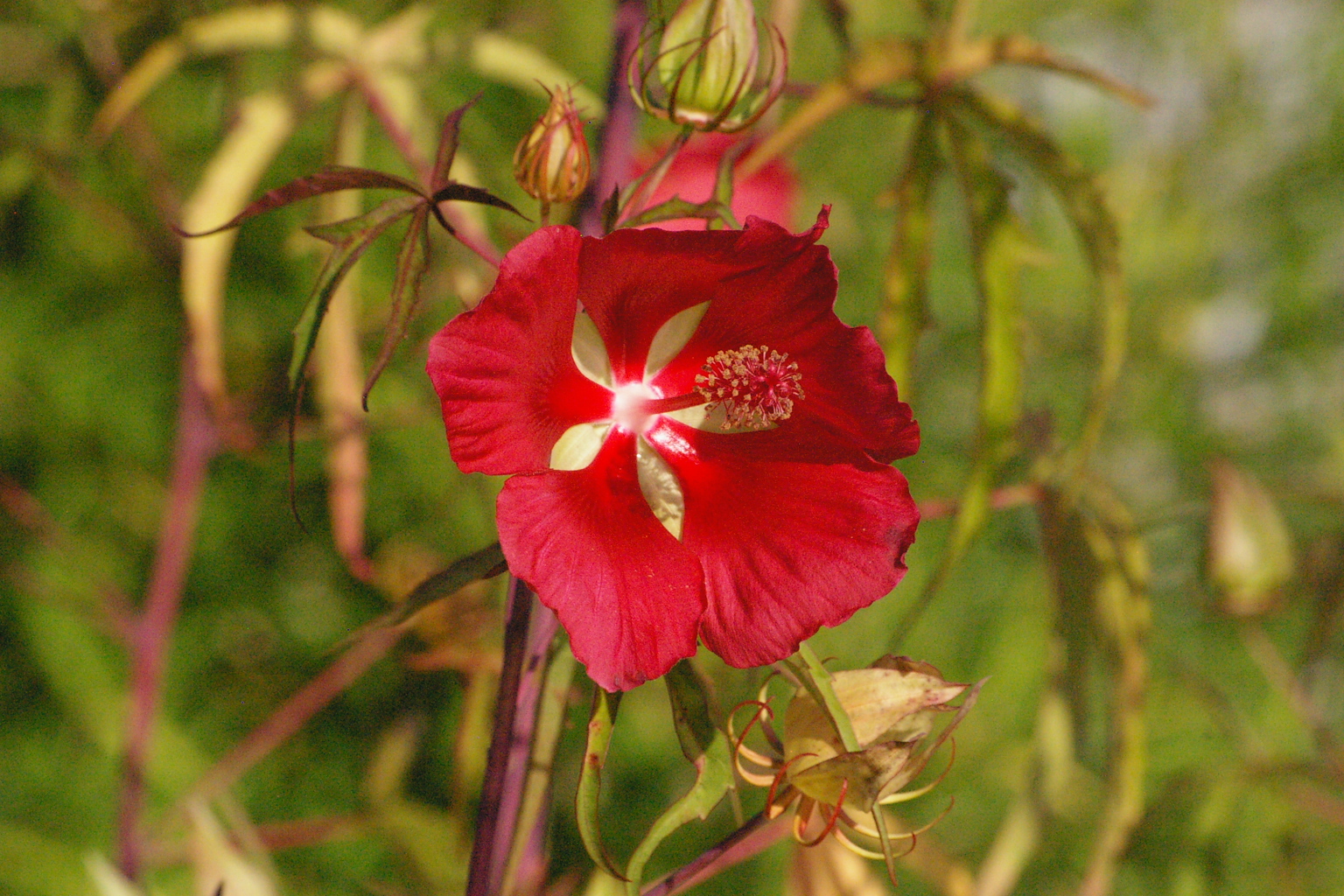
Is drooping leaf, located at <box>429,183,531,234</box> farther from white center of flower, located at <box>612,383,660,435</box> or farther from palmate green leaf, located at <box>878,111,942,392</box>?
palmate green leaf, located at <box>878,111,942,392</box>

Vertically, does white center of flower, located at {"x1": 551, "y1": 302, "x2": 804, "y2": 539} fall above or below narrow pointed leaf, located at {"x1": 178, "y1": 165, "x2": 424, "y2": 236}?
below

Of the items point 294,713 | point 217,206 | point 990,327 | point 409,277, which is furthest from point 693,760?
point 294,713

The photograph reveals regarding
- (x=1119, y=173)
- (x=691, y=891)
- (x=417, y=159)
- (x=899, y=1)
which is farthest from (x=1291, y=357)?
(x=417, y=159)

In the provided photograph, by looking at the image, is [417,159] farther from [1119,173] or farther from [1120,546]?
[1119,173]

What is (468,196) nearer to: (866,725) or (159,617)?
(866,725)

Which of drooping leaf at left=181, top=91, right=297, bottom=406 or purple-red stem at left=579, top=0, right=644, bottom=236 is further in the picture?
drooping leaf at left=181, top=91, right=297, bottom=406

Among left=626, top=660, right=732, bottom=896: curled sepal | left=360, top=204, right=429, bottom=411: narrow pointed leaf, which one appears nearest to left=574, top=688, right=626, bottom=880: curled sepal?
left=626, top=660, right=732, bottom=896: curled sepal

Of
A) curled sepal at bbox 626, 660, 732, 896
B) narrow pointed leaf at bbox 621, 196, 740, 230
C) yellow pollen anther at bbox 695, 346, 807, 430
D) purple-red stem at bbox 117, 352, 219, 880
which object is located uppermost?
narrow pointed leaf at bbox 621, 196, 740, 230
